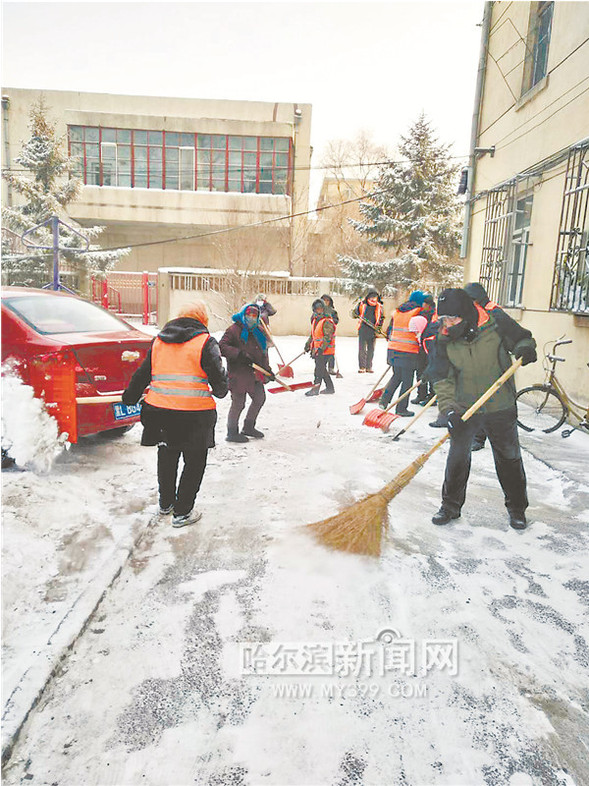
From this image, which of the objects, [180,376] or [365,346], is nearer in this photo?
[180,376]

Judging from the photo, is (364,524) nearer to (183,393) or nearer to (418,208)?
(183,393)

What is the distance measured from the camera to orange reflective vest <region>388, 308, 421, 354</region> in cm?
707

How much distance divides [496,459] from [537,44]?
9110mm

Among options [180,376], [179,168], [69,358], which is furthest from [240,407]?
[179,168]

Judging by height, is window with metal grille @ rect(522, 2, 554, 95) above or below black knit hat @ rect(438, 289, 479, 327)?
above

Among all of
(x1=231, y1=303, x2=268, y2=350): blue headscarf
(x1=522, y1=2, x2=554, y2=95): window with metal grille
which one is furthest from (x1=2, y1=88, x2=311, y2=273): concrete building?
(x1=231, y1=303, x2=268, y2=350): blue headscarf

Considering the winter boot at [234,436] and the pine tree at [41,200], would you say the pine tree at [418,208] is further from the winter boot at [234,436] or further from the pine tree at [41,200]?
the winter boot at [234,436]

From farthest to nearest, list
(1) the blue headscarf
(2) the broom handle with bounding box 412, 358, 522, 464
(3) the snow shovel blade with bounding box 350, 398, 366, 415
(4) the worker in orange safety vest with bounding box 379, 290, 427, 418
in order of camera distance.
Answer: (3) the snow shovel blade with bounding box 350, 398, 366, 415
(4) the worker in orange safety vest with bounding box 379, 290, 427, 418
(1) the blue headscarf
(2) the broom handle with bounding box 412, 358, 522, 464

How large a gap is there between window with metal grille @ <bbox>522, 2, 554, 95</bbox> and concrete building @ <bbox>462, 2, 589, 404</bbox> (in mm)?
17

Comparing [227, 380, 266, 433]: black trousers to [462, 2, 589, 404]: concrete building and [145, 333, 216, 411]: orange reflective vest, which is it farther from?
[462, 2, 589, 404]: concrete building

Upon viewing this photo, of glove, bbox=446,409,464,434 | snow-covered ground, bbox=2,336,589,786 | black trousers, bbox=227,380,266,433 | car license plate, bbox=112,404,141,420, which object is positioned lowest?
snow-covered ground, bbox=2,336,589,786

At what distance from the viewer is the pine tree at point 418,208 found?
20.0m

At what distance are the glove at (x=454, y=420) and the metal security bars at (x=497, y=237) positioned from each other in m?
7.21

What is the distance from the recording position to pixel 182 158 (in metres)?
28.2
